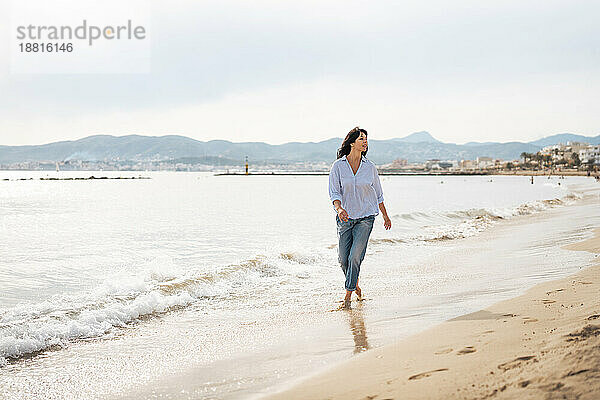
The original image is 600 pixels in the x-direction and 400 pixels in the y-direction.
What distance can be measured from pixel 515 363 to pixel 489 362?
18cm

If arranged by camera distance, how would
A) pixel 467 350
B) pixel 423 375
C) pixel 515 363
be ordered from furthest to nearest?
pixel 467 350 < pixel 423 375 < pixel 515 363

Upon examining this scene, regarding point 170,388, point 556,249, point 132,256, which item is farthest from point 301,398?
point 132,256

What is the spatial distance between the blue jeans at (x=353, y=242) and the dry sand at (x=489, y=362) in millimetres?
1560

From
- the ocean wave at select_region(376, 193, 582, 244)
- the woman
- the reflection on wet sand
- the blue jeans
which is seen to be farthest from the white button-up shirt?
the ocean wave at select_region(376, 193, 582, 244)

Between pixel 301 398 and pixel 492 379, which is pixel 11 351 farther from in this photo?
pixel 492 379

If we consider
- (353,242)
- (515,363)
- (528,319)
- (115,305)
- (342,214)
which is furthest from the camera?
(115,305)

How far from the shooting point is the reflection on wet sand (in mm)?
4531

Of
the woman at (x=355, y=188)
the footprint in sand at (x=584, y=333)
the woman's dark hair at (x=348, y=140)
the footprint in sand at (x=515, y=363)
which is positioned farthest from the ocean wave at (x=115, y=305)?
the footprint in sand at (x=584, y=333)

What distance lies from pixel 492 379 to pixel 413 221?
66.0ft

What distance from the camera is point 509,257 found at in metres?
10.2

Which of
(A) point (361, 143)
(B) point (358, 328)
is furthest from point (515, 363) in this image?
(A) point (361, 143)

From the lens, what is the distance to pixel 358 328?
523cm

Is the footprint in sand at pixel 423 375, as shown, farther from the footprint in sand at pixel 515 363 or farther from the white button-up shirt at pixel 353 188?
the white button-up shirt at pixel 353 188

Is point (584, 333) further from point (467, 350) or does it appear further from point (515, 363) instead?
point (467, 350)
